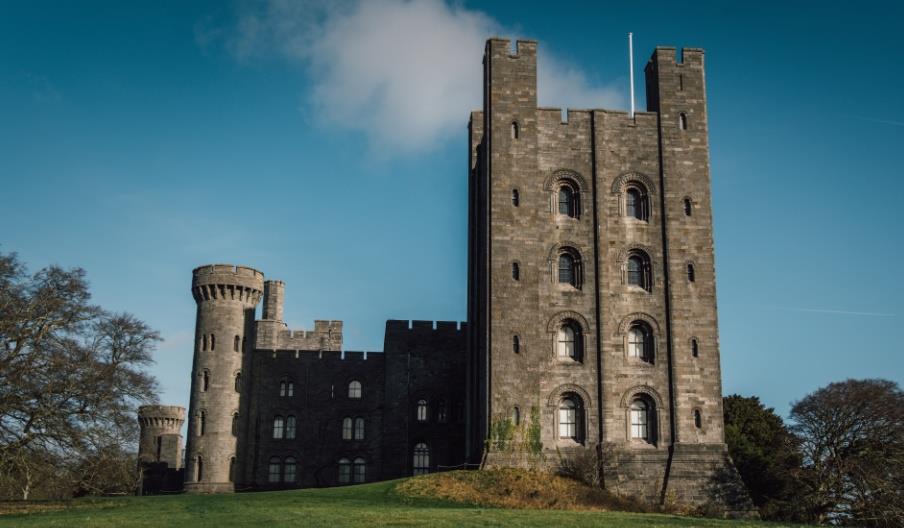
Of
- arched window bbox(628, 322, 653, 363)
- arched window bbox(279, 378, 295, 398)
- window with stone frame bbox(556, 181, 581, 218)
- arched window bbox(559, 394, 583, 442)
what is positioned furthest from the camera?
arched window bbox(279, 378, 295, 398)

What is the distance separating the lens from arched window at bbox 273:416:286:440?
5900 cm

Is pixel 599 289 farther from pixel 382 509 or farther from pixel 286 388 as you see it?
pixel 286 388

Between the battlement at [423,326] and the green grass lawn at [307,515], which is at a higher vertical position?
the battlement at [423,326]

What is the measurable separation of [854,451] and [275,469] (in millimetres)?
32301

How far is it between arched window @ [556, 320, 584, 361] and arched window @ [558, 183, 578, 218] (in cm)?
475

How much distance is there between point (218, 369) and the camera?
57.2 m

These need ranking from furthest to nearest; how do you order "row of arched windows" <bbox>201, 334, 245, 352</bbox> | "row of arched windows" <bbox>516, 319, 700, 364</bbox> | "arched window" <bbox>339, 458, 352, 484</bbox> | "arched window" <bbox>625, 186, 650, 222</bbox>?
"arched window" <bbox>339, 458, 352, 484</bbox> → "row of arched windows" <bbox>201, 334, 245, 352</bbox> → "arched window" <bbox>625, 186, 650, 222</bbox> → "row of arched windows" <bbox>516, 319, 700, 364</bbox>

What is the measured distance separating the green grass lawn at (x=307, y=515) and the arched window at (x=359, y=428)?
23.7 metres

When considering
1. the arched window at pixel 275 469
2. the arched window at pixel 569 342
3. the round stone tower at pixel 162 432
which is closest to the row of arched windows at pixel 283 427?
the arched window at pixel 275 469

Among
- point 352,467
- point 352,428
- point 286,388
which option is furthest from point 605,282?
point 286,388

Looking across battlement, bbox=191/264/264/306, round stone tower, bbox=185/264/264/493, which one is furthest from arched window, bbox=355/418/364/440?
battlement, bbox=191/264/264/306

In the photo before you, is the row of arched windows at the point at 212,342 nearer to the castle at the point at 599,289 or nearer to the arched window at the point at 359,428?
the arched window at the point at 359,428

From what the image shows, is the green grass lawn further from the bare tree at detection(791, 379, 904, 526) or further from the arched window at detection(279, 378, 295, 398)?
the arched window at detection(279, 378, 295, 398)

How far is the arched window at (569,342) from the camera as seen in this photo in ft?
135
